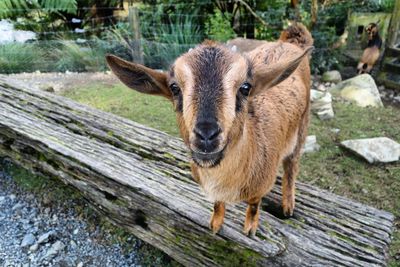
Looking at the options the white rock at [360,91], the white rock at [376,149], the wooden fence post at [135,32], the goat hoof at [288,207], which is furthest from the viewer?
the wooden fence post at [135,32]

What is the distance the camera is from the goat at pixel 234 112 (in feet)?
5.44

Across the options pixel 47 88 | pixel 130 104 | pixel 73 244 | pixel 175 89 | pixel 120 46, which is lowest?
pixel 73 244

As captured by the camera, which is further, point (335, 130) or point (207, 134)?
point (335, 130)

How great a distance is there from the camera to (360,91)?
6.19 meters

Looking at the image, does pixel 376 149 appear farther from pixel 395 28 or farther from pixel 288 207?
pixel 395 28

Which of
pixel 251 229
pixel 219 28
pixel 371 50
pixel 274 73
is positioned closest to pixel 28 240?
pixel 251 229

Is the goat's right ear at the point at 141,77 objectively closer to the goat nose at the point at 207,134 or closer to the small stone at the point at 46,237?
the goat nose at the point at 207,134

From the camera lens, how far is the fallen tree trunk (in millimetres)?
2354

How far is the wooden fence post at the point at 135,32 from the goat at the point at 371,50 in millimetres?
4477

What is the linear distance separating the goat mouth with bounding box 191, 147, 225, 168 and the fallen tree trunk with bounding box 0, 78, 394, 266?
2.81ft

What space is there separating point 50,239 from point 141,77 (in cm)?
213

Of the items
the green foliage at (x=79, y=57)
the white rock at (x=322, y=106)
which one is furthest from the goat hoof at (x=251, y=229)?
the green foliage at (x=79, y=57)

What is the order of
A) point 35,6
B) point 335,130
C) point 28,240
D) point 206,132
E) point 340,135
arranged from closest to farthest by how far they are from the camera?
point 206,132
point 28,240
point 340,135
point 335,130
point 35,6

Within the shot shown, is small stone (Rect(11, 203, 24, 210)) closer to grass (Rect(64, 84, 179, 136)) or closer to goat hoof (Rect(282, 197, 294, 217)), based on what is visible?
grass (Rect(64, 84, 179, 136))
